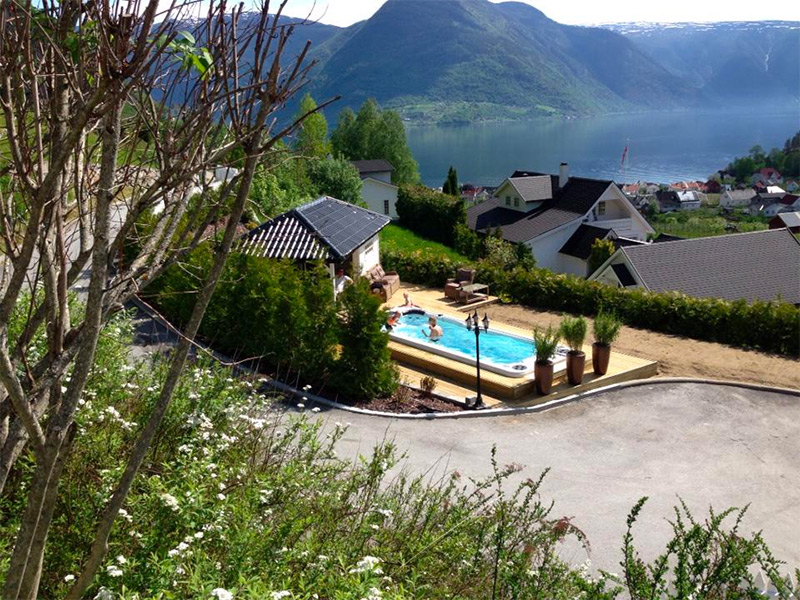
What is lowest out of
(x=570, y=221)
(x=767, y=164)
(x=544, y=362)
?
(x=544, y=362)

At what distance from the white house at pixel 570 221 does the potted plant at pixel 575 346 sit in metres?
25.2

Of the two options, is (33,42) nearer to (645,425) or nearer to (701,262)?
(645,425)

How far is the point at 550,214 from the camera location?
3991cm

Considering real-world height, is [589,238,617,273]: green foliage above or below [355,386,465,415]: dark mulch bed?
above

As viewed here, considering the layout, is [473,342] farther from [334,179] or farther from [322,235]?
[334,179]

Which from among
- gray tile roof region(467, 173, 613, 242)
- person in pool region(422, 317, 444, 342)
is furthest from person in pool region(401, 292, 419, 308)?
gray tile roof region(467, 173, 613, 242)

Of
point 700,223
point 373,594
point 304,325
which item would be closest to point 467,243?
point 304,325

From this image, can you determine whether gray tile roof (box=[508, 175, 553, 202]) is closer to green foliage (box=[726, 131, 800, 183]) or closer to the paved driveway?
the paved driveway

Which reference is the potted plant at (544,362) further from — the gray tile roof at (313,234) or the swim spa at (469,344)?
the gray tile roof at (313,234)

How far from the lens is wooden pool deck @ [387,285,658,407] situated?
12.5 metres

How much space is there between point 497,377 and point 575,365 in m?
1.36

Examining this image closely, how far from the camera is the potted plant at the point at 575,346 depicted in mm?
12555

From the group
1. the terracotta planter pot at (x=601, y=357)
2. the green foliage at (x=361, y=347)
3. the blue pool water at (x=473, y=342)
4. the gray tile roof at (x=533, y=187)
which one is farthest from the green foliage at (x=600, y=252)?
the green foliage at (x=361, y=347)

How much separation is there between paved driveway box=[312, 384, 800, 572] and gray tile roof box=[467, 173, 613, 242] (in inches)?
1031
